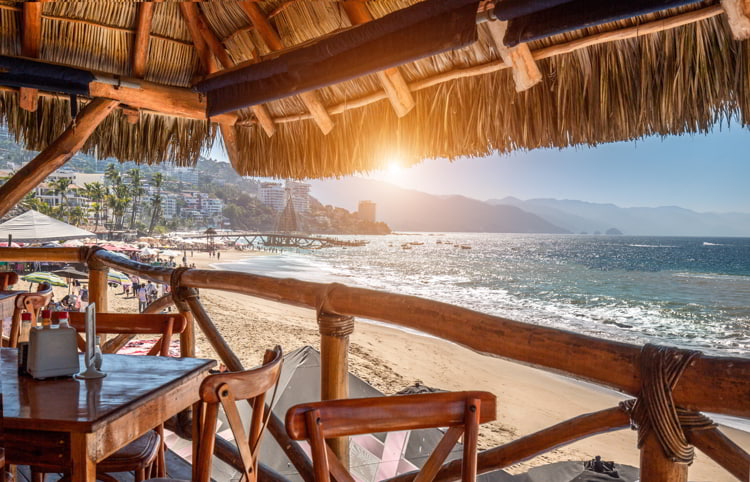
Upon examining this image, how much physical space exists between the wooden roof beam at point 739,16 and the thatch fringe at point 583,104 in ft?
0.76

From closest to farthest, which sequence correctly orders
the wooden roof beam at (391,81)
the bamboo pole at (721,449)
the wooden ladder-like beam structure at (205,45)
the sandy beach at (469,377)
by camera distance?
the bamboo pole at (721,449), the wooden roof beam at (391,81), the wooden ladder-like beam structure at (205,45), the sandy beach at (469,377)

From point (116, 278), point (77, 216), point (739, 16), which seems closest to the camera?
point (739, 16)

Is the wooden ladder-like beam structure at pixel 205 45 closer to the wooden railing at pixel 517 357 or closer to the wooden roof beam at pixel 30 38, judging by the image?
the wooden roof beam at pixel 30 38

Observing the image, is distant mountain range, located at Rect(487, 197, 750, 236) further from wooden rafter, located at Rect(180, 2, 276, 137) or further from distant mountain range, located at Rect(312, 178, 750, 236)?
wooden rafter, located at Rect(180, 2, 276, 137)

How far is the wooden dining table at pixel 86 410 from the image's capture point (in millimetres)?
852

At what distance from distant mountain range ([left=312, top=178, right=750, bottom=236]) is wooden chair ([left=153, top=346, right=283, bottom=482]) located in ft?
247

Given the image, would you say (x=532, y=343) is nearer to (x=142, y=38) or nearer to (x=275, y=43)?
(x=275, y=43)

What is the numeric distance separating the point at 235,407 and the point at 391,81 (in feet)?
6.79

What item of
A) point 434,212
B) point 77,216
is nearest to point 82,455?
point 77,216

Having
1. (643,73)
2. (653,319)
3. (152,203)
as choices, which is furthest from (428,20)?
(152,203)

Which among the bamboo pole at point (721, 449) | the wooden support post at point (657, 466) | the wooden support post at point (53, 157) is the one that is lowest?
the wooden support post at point (657, 466)

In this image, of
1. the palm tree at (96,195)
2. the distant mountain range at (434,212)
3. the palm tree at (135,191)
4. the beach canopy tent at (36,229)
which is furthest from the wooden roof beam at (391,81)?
the distant mountain range at (434,212)

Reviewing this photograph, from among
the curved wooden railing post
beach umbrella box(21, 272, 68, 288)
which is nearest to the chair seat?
the curved wooden railing post

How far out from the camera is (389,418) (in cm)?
72
